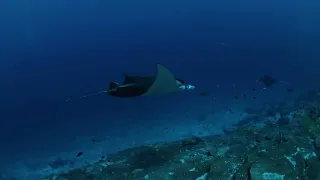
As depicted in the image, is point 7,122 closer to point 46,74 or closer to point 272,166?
point 46,74

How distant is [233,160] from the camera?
830cm

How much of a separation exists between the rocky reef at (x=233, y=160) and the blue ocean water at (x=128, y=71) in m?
6.69

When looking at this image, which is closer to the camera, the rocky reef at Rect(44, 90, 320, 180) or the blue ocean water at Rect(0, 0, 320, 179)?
the rocky reef at Rect(44, 90, 320, 180)

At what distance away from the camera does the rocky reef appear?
24.2 ft

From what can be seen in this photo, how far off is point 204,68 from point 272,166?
30.0m

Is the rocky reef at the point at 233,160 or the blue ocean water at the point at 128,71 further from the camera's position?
the blue ocean water at the point at 128,71

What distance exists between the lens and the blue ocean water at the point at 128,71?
789 inches

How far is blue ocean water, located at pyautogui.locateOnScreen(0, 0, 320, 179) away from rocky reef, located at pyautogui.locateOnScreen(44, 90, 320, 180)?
263 inches

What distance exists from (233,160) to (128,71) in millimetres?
29177

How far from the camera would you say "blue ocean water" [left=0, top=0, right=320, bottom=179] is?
65.8 ft

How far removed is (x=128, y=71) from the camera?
36.6 meters

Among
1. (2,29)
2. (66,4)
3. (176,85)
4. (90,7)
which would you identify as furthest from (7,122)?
(66,4)

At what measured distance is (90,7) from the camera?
100938 millimetres

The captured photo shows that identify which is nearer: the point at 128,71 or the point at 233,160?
the point at 233,160
